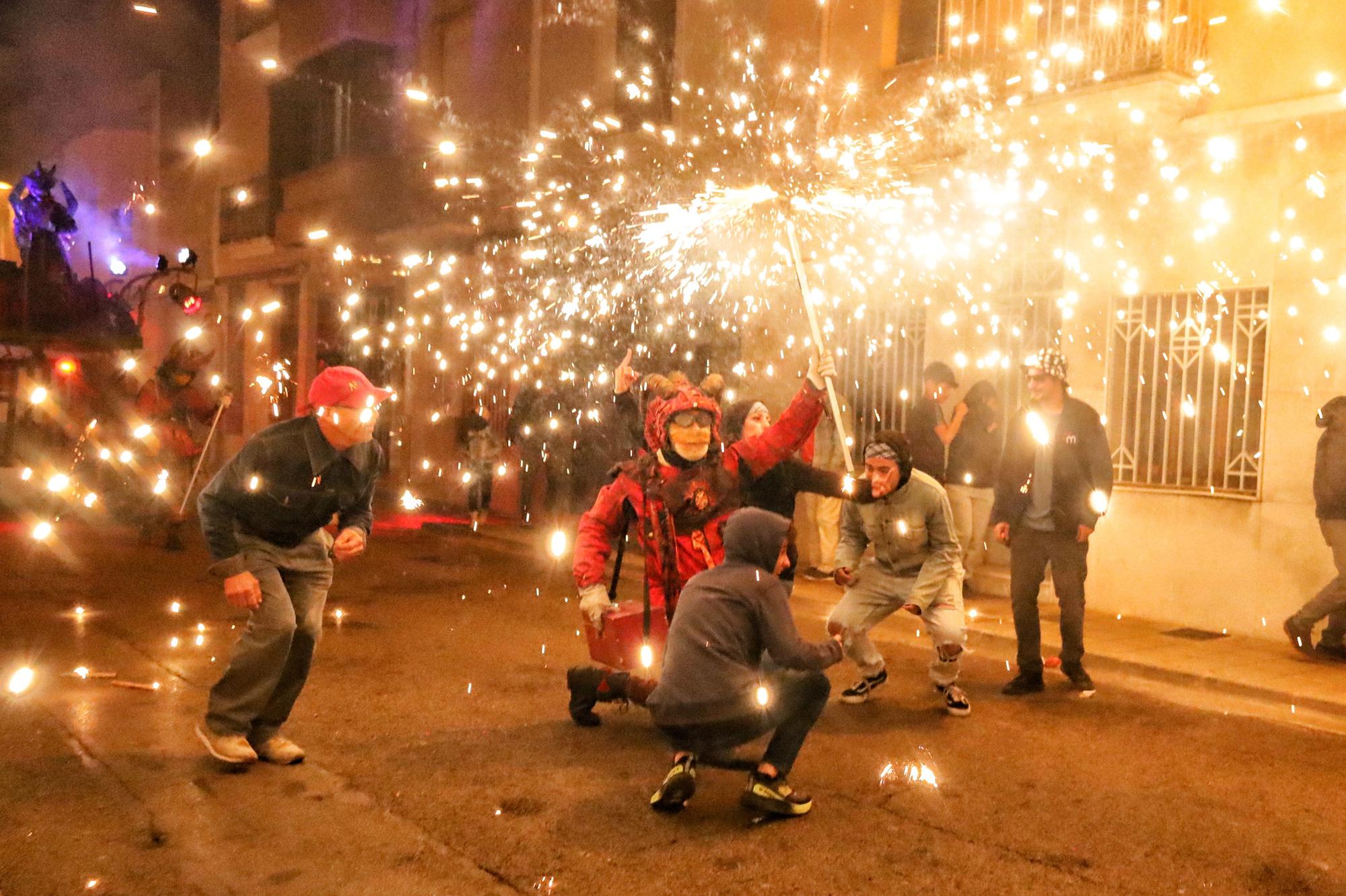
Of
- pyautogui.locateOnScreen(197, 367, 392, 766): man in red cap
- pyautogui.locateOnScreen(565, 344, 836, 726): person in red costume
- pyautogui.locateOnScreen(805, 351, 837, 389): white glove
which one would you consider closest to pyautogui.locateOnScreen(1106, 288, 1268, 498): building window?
pyautogui.locateOnScreen(805, 351, 837, 389): white glove

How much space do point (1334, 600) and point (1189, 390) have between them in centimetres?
223

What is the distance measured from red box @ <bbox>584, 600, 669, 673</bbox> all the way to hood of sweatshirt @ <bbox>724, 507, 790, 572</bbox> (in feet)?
2.86

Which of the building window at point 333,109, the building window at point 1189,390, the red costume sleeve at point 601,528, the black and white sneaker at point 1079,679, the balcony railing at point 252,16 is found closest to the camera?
the red costume sleeve at point 601,528

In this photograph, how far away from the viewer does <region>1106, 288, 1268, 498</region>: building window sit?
9.80m

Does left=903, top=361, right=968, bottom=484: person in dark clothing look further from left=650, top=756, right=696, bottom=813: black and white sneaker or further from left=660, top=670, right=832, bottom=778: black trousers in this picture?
left=650, top=756, right=696, bottom=813: black and white sneaker

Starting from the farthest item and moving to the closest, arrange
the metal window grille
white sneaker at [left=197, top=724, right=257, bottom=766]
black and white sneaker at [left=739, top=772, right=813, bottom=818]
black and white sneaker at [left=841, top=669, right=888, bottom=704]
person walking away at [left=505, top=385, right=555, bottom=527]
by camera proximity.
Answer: person walking away at [left=505, top=385, right=555, bottom=527], the metal window grille, black and white sneaker at [left=841, top=669, right=888, bottom=704], white sneaker at [left=197, top=724, right=257, bottom=766], black and white sneaker at [left=739, top=772, right=813, bottom=818]

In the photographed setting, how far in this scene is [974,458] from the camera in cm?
1120

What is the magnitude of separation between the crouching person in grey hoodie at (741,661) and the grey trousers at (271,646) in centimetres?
169

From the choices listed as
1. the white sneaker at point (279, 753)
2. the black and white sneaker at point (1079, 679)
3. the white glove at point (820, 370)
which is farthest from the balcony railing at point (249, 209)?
the white glove at point (820, 370)

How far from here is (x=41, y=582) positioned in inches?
413

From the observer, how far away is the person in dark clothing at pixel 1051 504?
739 centimetres

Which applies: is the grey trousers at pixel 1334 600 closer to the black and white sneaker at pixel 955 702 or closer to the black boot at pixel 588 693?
the black and white sneaker at pixel 955 702

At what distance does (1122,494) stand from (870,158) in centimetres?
383

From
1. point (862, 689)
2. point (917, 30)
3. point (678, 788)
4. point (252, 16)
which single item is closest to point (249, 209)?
point (252, 16)
